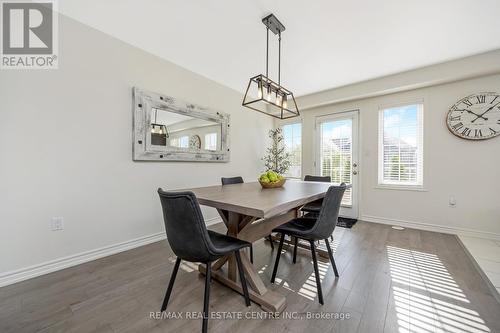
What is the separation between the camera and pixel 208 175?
11.2 feet

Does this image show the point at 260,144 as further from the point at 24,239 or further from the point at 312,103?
the point at 24,239

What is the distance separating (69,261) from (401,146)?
4.83m

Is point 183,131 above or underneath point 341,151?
above

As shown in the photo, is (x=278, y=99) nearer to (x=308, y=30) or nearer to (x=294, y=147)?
(x=308, y=30)

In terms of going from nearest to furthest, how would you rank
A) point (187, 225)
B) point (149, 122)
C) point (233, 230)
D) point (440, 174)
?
1. point (187, 225)
2. point (233, 230)
3. point (149, 122)
4. point (440, 174)

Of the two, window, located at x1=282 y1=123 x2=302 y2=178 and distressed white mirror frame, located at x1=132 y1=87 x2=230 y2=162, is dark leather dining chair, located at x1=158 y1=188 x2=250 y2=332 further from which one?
window, located at x1=282 y1=123 x2=302 y2=178

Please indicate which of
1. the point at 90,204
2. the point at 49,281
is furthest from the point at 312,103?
the point at 49,281

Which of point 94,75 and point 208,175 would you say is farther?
point 208,175

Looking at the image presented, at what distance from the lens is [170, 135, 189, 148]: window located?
287cm

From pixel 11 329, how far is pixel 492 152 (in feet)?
17.1

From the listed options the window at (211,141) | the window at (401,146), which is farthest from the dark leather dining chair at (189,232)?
the window at (401,146)

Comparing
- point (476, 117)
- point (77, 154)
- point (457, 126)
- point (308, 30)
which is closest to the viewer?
point (77, 154)

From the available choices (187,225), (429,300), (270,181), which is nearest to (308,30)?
(270,181)

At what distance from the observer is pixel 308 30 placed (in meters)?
2.21
